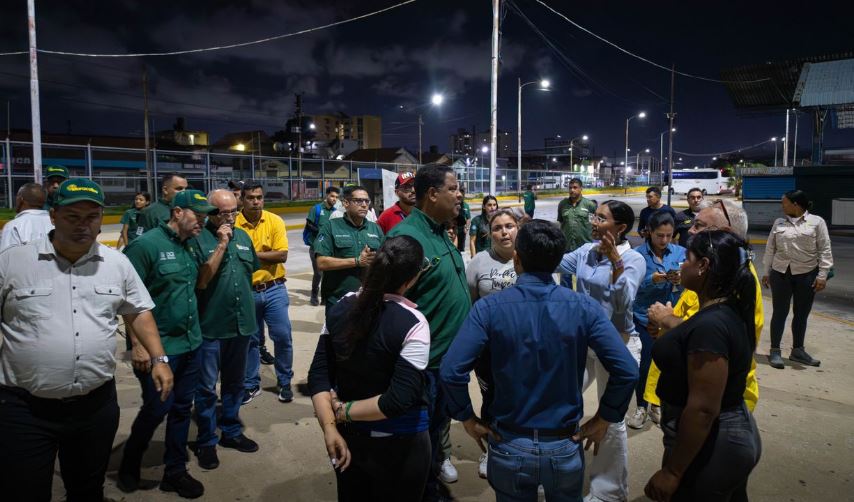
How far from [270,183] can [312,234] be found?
915 inches

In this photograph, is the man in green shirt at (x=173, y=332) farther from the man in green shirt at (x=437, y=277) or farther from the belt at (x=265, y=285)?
the man in green shirt at (x=437, y=277)

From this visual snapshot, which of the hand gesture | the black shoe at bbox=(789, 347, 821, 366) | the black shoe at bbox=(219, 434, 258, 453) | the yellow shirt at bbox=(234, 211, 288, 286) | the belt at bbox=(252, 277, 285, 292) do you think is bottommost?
the black shoe at bbox=(219, 434, 258, 453)

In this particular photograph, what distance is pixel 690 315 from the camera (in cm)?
337

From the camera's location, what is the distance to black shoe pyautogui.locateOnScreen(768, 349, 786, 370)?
5809 millimetres

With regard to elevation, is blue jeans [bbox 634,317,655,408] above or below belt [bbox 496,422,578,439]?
below

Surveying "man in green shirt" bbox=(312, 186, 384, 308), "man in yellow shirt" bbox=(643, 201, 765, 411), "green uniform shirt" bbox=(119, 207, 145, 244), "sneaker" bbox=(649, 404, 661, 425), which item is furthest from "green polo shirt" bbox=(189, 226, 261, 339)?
"green uniform shirt" bbox=(119, 207, 145, 244)

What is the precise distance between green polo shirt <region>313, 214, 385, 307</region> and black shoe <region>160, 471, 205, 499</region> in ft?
5.28

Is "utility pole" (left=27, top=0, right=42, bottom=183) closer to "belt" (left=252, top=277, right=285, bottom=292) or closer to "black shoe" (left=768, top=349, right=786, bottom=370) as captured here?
"belt" (left=252, top=277, right=285, bottom=292)

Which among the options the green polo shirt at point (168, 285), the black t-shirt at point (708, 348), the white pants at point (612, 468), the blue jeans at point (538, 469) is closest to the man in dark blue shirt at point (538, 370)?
the blue jeans at point (538, 469)

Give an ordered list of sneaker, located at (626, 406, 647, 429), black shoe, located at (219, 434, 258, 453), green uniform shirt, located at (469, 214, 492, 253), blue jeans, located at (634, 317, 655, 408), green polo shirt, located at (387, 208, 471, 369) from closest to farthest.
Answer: green polo shirt, located at (387, 208, 471, 369) < black shoe, located at (219, 434, 258, 453) < blue jeans, located at (634, 317, 655, 408) < sneaker, located at (626, 406, 647, 429) < green uniform shirt, located at (469, 214, 492, 253)

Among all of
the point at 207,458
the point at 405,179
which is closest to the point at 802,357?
the point at 405,179

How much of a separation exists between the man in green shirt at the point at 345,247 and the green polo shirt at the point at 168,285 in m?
1.16

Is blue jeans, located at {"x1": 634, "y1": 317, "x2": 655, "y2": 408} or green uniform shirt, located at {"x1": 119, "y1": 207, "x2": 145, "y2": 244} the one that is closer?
blue jeans, located at {"x1": 634, "y1": 317, "x2": 655, "y2": 408}

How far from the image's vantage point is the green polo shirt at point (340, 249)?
4.43 meters
